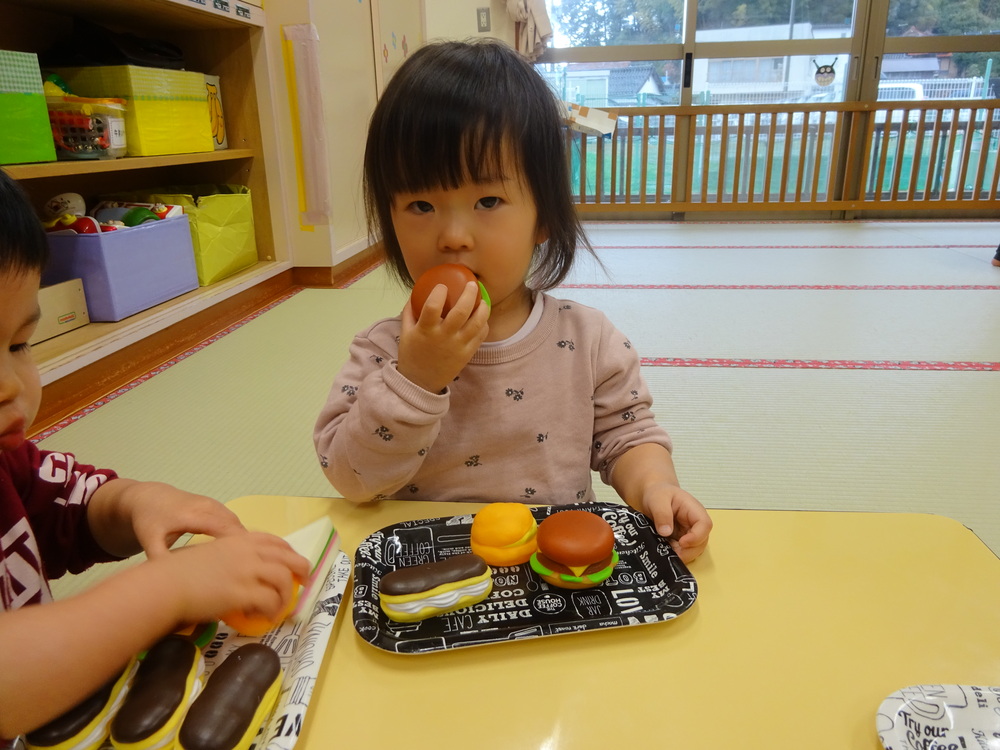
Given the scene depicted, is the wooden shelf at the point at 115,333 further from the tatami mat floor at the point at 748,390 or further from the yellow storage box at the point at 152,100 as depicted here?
the yellow storage box at the point at 152,100

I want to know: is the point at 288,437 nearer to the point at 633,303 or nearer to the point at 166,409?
the point at 166,409

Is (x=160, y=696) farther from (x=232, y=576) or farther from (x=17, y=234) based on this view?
(x=17, y=234)

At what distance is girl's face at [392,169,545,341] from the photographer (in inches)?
24.0

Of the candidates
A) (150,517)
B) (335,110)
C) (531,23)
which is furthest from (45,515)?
(531,23)

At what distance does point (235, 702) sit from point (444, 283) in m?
0.33

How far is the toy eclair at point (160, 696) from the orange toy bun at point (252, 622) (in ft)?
0.12

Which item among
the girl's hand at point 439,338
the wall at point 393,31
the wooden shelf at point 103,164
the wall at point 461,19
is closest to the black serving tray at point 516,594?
the girl's hand at point 439,338

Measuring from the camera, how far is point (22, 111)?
147cm

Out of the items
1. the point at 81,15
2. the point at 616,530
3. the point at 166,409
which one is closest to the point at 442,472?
the point at 616,530

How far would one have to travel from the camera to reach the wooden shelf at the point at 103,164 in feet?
4.82

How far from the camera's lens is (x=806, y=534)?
1.65 ft

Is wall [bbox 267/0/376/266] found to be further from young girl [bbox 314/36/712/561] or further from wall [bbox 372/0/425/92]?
young girl [bbox 314/36/712/561]

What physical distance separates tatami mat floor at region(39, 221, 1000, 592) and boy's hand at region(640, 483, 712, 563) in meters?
0.71

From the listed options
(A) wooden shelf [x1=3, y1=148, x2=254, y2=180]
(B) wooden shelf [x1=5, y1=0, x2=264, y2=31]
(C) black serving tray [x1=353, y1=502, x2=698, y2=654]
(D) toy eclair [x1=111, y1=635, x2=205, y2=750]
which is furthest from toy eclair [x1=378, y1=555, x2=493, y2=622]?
(B) wooden shelf [x1=5, y1=0, x2=264, y2=31]
